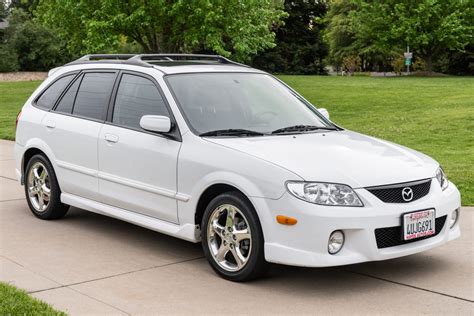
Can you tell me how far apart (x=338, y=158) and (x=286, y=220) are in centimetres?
72

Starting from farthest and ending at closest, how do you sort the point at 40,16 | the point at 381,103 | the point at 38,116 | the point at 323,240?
the point at 40,16
the point at 381,103
the point at 38,116
the point at 323,240

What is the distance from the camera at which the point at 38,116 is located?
25.5 feet

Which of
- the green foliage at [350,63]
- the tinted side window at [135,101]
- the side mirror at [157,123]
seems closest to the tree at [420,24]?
the green foliage at [350,63]

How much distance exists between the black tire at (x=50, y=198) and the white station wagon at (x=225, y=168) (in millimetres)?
15

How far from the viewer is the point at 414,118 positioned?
18.7 meters

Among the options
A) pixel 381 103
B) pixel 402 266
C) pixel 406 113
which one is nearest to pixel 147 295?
pixel 402 266

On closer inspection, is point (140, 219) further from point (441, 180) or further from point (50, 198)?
point (441, 180)

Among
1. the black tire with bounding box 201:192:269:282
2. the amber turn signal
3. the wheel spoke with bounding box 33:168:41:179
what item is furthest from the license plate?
the wheel spoke with bounding box 33:168:41:179

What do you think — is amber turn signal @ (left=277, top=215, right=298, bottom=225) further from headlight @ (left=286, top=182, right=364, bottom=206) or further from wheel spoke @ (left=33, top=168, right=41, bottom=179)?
wheel spoke @ (left=33, top=168, right=41, bottom=179)

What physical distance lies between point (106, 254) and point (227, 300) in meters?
1.66

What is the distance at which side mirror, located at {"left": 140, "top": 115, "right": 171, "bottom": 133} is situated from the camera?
604cm

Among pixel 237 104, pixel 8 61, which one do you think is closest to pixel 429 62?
pixel 8 61

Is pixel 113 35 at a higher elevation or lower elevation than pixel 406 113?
higher

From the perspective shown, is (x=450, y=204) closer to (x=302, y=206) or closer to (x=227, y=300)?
(x=302, y=206)
